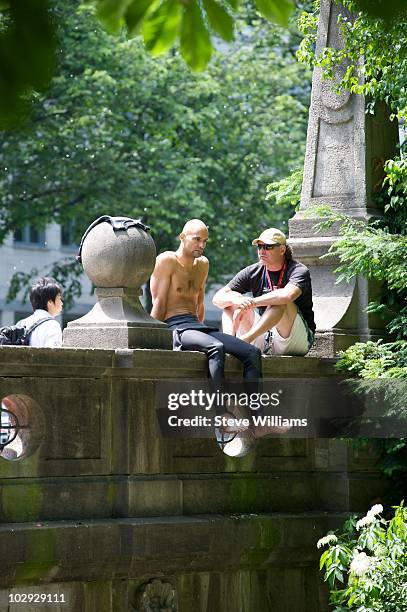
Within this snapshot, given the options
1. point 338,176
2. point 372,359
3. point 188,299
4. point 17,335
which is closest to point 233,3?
point 17,335

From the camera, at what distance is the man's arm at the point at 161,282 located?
9633 mm

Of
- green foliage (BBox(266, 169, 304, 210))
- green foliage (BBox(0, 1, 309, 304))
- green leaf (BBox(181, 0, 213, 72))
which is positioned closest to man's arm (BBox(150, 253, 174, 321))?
green foliage (BBox(266, 169, 304, 210))

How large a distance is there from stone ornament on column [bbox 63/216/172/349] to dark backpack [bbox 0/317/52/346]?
31 cm

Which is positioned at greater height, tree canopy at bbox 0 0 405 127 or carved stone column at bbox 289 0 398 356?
carved stone column at bbox 289 0 398 356

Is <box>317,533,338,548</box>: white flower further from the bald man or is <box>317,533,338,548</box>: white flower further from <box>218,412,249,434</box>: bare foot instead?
the bald man

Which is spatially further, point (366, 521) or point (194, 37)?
point (366, 521)

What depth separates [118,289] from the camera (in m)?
9.14

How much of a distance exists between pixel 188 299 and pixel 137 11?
7376 mm

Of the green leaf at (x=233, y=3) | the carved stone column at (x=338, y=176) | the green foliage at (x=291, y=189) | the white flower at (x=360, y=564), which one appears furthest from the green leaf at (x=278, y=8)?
the green foliage at (x=291, y=189)

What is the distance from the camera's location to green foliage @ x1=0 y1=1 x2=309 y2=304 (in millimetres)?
28094

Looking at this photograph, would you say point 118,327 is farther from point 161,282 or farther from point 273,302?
point 273,302

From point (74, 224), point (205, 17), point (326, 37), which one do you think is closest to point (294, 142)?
point (74, 224)

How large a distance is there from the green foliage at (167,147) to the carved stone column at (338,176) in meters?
15.6

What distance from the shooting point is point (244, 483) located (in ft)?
31.7
